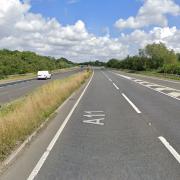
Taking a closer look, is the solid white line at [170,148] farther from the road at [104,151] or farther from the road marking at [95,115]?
the road marking at [95,115]

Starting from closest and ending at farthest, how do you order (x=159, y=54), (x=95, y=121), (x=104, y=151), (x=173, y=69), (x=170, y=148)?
(x=104, y=151), (x=170, y=148), (x=95, y=121), (x=173, y=69), (x=159, y=54)

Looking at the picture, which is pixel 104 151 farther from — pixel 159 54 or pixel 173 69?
pixel 159 54

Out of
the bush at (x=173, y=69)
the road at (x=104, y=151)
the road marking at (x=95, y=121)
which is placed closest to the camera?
the road at (x=104, y=151)

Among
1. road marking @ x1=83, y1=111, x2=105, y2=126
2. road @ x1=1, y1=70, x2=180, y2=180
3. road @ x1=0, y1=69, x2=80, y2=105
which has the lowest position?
road @ x1=0, y1=69, x2=80, y2=105

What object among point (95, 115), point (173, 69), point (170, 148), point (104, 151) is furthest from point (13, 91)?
point (173, 69)

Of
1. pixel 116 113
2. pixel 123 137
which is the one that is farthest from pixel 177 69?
pixel 123 137

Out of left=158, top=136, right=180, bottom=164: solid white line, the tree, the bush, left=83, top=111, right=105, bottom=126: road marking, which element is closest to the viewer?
left=158, top=136, right=180, bottom=164: solid white line

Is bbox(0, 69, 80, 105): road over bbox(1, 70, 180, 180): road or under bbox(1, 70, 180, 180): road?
under

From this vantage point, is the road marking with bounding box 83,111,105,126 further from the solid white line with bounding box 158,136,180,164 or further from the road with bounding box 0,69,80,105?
the road with bounding box 0,69,80,105

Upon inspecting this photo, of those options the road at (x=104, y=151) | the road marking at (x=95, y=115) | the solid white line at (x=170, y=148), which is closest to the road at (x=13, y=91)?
the road marking at (x=95, y=115)

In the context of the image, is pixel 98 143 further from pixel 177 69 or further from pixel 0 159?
pixel 177 69

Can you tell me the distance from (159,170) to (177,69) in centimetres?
7501

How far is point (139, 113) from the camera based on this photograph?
17062mm

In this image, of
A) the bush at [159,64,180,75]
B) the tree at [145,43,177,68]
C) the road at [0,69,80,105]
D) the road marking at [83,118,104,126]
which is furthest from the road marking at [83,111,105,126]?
the tree at [145,43,177,68]
